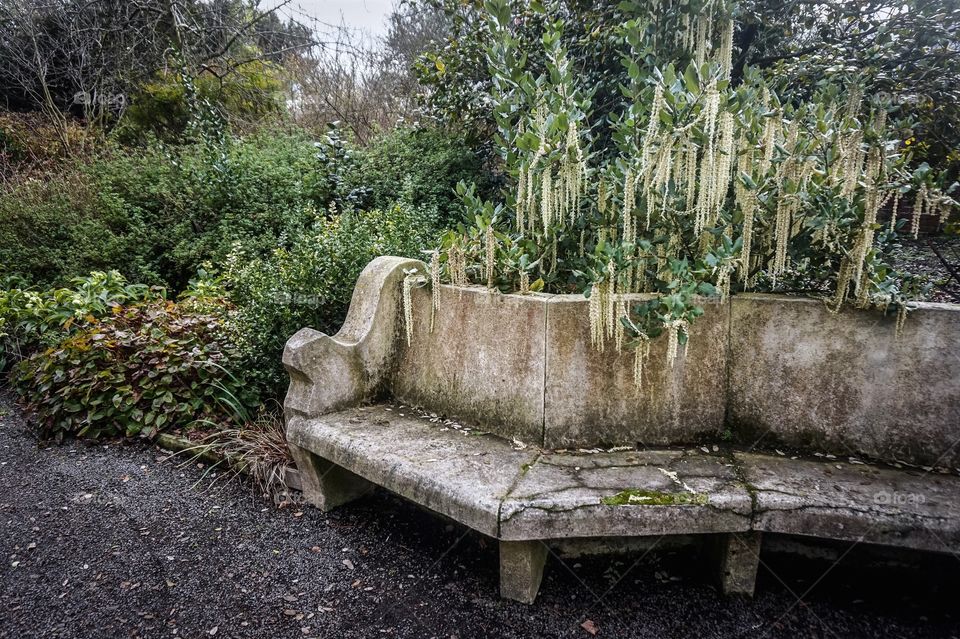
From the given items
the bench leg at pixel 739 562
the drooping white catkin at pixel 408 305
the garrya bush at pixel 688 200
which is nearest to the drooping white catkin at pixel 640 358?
the garrya bush at pixel 688 200

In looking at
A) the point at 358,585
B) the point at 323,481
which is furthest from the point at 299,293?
the point at 358,585

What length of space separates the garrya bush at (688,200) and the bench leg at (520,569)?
0.87 meters

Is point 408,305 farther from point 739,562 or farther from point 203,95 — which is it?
point 203,95

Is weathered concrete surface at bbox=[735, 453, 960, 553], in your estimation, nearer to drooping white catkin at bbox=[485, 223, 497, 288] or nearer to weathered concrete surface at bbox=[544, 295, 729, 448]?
weathered concrete surface at bbox=[544, 295, 729, 448]

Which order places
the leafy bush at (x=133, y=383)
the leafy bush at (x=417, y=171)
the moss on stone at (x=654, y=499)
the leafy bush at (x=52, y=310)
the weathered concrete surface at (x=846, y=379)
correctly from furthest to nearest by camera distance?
the leafy bush at (x=417, y=171)
the leafy bush at (x=52, y=310)
the leafy bush at (x=133, y=383)
the weathered concrete surface at (x=846, y=379)
the moss on stone at (x=654, y=499)

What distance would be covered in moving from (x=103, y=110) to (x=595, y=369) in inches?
438

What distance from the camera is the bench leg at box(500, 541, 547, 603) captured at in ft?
7.12

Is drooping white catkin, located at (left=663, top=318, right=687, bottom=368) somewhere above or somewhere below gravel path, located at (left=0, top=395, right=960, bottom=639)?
above

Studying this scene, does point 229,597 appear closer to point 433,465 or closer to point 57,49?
point 433,465

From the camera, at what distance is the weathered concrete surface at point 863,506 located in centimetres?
192

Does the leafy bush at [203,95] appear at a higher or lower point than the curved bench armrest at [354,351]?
higher

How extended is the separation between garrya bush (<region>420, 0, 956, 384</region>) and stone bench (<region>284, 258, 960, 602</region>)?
175 millimetres

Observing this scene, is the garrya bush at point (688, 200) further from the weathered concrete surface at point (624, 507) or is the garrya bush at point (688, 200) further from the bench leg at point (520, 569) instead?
the bench leg at point (520, 569)

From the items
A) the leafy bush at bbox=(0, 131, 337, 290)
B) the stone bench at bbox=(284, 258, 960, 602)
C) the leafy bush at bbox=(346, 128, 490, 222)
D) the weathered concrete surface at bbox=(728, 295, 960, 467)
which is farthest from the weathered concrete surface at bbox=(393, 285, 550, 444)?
the leafy bush at bbox=(0, 131, 337, 290)
